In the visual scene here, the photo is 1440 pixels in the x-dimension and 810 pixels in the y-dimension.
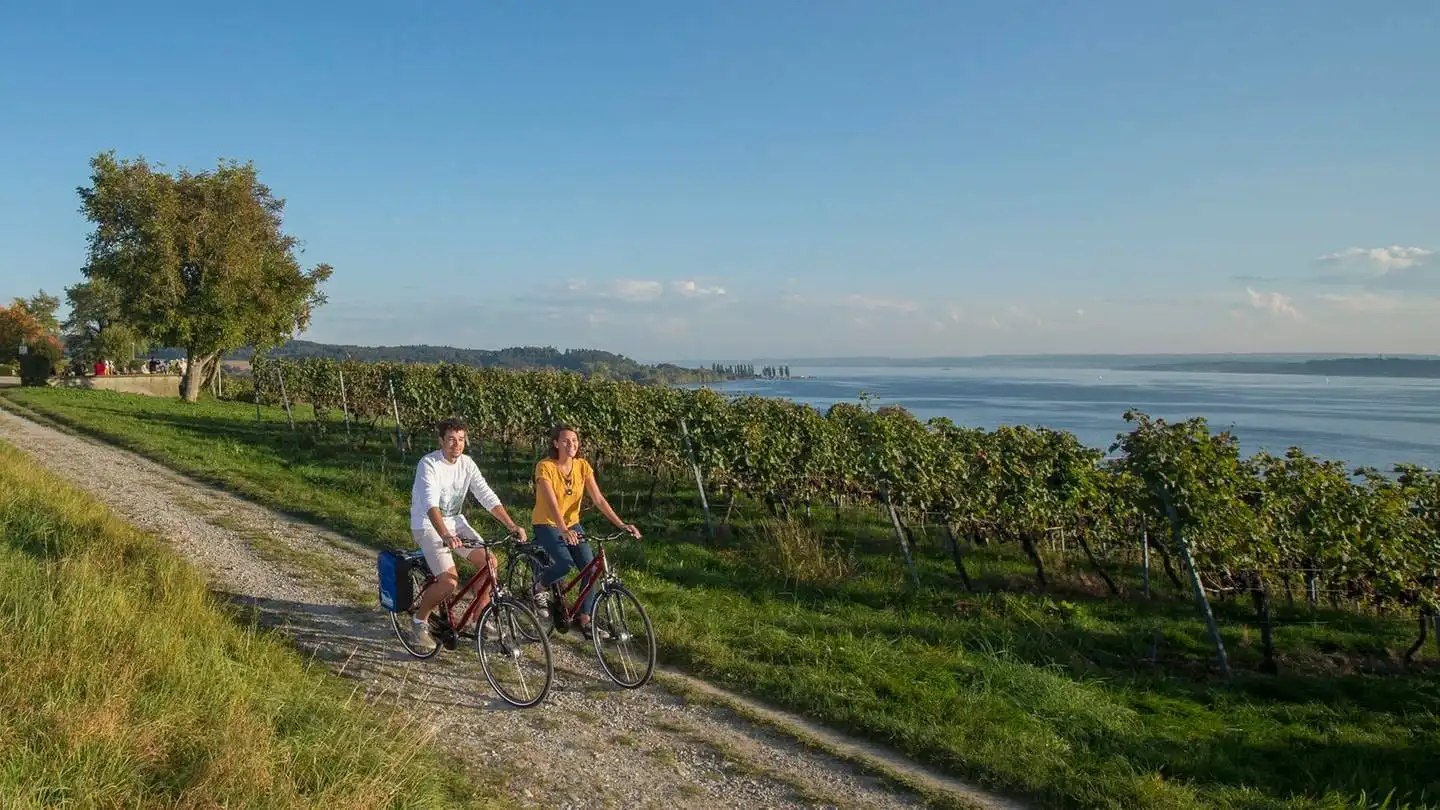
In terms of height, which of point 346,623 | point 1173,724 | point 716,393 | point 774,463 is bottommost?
point 1173,724

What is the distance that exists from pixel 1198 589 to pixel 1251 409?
112ft

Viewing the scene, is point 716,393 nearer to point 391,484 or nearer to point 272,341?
point 391,484

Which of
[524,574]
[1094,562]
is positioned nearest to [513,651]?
[524,574]

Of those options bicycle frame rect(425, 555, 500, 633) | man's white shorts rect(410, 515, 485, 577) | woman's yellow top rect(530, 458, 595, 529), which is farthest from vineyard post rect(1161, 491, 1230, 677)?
man's white shorts rect(410, 515, 485, 577)

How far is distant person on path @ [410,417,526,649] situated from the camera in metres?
6.17

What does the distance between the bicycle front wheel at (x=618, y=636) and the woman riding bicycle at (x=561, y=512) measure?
200mm

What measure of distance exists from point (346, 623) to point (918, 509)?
7.07 meters

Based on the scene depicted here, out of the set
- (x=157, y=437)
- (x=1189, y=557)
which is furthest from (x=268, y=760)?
(x=157, y=437)

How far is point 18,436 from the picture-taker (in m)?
19.6

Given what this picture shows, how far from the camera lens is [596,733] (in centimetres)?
542

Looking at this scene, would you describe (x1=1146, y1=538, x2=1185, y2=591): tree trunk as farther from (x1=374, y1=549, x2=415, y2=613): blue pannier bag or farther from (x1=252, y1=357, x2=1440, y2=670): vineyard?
(x1=374, y1=549, x2=415, y2=613): blue pannier bag

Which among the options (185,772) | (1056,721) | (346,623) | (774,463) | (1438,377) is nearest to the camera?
(185,772)

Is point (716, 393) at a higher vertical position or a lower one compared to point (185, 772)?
higher

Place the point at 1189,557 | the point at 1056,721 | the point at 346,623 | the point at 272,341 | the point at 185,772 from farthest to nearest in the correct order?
1. the point at 272,341
2. the point at 1189,557
3. the point at 346,623
4. the point at 1056,721
5. the point at 185,772
